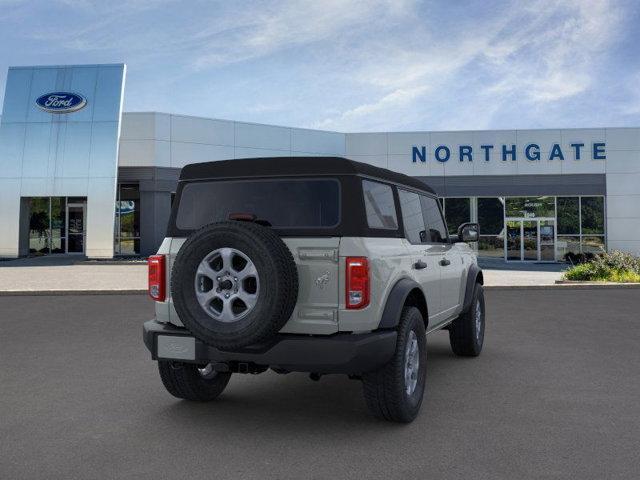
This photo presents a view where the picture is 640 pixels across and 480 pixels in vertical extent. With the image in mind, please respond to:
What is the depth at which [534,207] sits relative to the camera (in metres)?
31.2

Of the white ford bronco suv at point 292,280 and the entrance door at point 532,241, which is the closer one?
the white ford bronco suv at point 292,280

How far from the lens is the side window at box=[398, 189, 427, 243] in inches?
207

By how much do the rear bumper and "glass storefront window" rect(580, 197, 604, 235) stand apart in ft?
97.2

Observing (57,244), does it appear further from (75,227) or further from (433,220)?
(433,220)

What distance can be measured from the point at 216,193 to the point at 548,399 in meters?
3.33

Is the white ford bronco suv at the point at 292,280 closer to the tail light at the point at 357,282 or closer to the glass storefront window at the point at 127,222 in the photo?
the tail light at the point at 357,282

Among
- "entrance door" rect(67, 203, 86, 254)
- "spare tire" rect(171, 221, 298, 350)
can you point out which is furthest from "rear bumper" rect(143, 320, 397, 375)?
"entrance door" rect(67, 203, 86, 254)

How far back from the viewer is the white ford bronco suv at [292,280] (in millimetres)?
4188

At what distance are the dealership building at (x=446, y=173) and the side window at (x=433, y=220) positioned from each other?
78.3ft

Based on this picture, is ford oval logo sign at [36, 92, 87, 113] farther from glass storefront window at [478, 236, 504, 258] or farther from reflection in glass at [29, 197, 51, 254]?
glass storefront window at [478, 236, 504, 258]

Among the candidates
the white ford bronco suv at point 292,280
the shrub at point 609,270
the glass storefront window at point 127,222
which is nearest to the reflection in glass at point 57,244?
the glass storefront window at point 127,222

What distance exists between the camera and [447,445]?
4.21 metres

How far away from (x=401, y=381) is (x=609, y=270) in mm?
15254

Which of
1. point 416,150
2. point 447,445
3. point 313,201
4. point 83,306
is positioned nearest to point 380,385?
point 447,445
